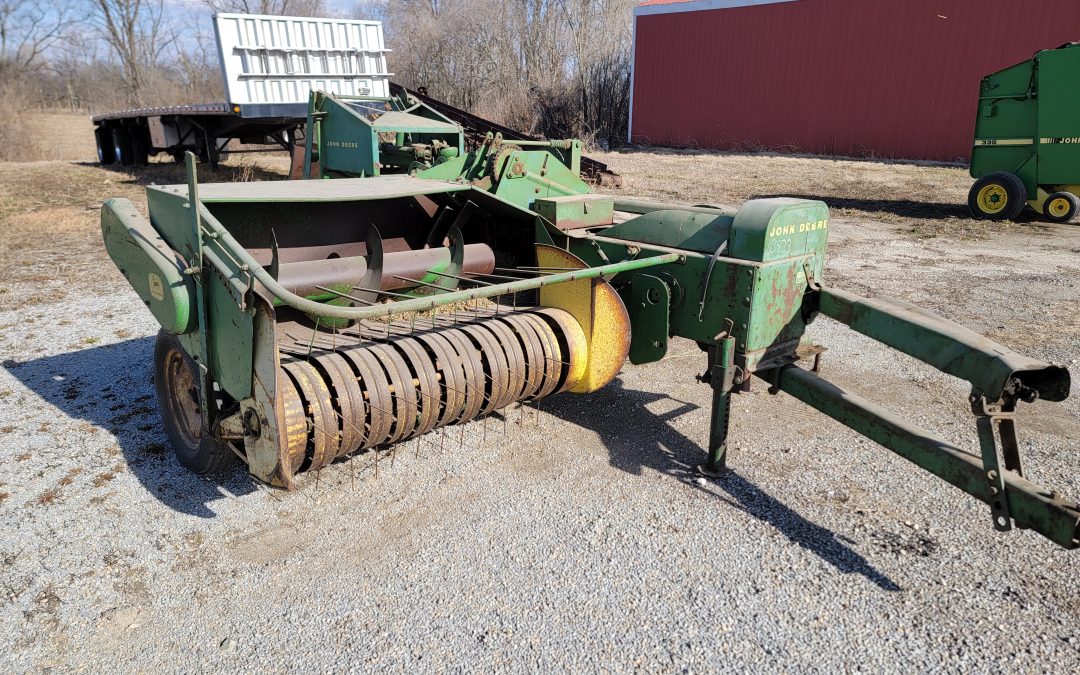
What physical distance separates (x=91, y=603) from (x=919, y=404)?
158 inches

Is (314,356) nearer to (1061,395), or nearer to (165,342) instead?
(165,342)

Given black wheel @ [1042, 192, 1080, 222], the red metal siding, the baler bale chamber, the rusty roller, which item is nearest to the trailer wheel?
the baler bale chamber

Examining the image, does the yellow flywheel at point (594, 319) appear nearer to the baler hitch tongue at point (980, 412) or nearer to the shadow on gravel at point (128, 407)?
the baler hitch tongue at point (980, 412)

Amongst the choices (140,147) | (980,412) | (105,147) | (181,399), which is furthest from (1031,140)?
(105,147)

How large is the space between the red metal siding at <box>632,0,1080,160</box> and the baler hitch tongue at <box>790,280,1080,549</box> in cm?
1567

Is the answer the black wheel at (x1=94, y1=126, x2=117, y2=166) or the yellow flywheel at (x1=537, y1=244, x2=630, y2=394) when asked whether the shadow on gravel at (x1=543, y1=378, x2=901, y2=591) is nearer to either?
the yellow flywheel at (x1=537, y1=244, x2=630, y2=394)

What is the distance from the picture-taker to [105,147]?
15578mm

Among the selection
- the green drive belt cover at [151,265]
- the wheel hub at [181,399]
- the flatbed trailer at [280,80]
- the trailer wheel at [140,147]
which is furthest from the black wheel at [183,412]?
the trailer wheel at [140,147]

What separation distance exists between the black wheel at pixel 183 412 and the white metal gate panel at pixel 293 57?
7998mm

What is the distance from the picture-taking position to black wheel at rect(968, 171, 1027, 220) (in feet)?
31.6

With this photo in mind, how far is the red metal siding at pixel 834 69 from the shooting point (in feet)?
50.2

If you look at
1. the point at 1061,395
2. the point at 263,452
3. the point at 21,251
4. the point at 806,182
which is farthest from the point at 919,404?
the point at 806,182

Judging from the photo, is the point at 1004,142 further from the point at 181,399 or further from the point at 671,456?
the point at 181,399

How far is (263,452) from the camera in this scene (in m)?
2.57
